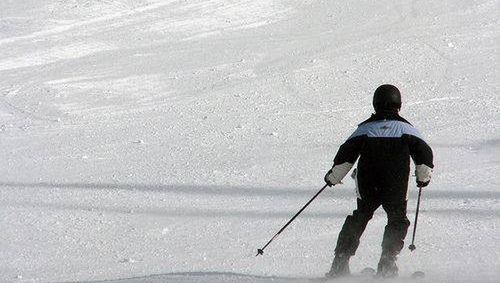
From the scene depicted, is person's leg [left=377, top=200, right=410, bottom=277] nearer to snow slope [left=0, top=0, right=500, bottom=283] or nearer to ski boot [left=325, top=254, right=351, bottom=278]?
ski boot [left=325, top=254, right=351, bottom=278]

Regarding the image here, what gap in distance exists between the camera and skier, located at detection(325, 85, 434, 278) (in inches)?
254

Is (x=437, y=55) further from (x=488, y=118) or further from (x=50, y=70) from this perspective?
(x=50, y=70)

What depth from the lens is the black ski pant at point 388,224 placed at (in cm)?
657

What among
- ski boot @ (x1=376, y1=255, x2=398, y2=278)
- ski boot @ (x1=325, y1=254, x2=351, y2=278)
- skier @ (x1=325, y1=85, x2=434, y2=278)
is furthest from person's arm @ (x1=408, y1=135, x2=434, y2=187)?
ski boot @ (x1=325, y1=254, x2=351, y2=278)

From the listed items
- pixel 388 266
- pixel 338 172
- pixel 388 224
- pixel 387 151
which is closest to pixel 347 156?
pixel 338 172

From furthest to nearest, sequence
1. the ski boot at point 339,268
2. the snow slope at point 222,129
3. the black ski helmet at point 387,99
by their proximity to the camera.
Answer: the snow slope at point 222,129 < the ski boot at point 339,268 < the black ski helmet at point 387,99

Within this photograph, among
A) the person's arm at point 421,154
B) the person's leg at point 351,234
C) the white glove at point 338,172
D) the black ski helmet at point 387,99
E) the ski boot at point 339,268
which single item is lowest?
the ski boot at point 339,268

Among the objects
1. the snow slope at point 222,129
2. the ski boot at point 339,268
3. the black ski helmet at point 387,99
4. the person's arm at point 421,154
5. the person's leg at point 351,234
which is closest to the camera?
the person's arm at point 421,154

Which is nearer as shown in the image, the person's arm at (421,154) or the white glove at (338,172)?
the person's arm at (421,154)

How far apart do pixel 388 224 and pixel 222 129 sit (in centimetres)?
598

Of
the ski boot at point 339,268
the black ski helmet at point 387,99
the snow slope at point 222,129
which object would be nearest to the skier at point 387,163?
the black ski helmet at point 387,99

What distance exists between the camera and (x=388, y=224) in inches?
264

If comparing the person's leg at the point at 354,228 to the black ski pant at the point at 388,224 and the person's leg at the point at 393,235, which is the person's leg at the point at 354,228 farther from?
the person's leg at the point at 393,235

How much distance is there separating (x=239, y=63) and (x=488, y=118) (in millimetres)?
4749
